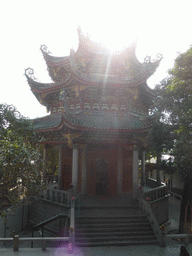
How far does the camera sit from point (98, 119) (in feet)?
41.3

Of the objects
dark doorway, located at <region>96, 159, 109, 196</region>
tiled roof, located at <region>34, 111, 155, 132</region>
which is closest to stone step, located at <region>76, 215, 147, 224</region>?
dark doorway, located at <region>96, 159, 109, 196</region>

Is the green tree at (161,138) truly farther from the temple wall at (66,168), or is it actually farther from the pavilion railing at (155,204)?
the temple wall at (66,168)

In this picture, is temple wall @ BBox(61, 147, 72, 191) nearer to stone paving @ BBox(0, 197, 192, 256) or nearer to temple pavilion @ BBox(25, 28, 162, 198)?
temple pavilion @ BBox(25, 28, 162, 198)

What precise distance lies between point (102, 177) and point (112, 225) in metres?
4.45

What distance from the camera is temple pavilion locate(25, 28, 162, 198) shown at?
11.7m

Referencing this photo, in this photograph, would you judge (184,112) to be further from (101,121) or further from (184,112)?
(101,121)

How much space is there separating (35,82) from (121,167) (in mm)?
9169

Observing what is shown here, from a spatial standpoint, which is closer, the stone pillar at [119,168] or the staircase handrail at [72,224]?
the staircase handrail at [72,224]

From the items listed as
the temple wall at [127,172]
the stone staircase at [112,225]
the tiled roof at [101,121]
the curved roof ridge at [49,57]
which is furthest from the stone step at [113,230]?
the curved roof ridge at [49,57]

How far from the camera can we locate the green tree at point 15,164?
5659mm

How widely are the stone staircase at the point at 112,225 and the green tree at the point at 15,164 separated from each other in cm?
350

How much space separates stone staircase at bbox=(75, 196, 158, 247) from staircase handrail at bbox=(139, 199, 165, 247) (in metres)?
0.18

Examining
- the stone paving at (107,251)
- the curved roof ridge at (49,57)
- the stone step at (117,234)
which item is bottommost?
the stone paving at (107,251)

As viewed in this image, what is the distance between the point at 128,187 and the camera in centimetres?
1368
